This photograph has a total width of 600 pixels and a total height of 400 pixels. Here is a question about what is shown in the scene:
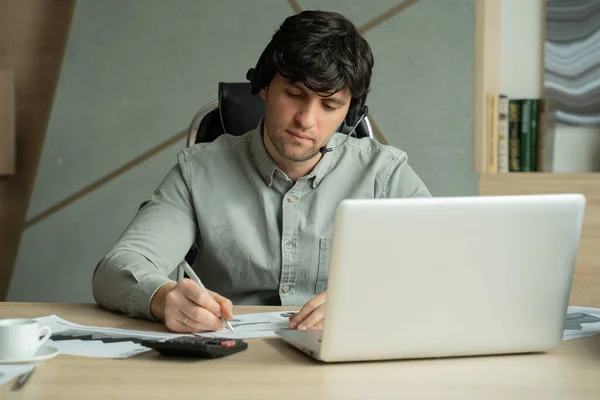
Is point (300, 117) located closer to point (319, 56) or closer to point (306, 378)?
point (319, 56)

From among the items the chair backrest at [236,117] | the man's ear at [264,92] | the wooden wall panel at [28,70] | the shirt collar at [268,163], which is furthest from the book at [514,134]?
the wooden wall panel at [28,70]

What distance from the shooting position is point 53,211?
312 centimetres

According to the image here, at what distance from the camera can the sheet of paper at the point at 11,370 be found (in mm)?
989

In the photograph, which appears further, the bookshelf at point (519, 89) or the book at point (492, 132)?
the book at point (492, 132)

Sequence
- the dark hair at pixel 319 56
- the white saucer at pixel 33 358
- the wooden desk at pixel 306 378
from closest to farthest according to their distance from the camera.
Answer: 1. the wooden desk at pixel 306 378
2. the white saucer at pixel 33 358
3. the dark hair at pixel 319 56

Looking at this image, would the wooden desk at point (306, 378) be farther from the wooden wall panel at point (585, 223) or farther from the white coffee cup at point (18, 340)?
the wooden wall panel at point (585, 223)

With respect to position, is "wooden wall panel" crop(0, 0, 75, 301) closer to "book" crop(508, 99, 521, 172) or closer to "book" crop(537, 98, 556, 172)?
"book" crop(508, 99, 521, 172)

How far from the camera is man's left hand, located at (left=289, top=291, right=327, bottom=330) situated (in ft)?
4.23

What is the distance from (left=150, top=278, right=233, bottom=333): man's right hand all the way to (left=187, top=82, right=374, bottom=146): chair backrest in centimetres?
81

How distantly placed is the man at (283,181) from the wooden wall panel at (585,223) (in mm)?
1223

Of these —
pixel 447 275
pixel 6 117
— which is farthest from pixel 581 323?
pixel 6 117

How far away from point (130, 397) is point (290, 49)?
104 centimetres

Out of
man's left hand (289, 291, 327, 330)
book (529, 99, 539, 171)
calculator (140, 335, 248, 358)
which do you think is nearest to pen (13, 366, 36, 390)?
calculator (140, 335, 248, 358)

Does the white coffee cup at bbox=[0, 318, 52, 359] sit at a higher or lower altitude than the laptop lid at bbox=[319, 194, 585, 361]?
lower
